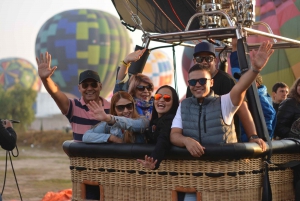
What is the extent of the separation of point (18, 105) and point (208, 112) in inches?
1392

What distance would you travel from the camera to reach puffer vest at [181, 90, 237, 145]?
2.71 m

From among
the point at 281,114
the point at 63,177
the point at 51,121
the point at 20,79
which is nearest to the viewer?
the point at 281,114

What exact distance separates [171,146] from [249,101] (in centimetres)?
42

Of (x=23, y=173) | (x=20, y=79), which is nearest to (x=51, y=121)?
(x=20, y=79)

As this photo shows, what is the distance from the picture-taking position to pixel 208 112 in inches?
108

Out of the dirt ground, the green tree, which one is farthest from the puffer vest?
the green tree

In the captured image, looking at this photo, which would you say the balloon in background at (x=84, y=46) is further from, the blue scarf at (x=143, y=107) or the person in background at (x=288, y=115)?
the blue scarf at (x=143, y=107)

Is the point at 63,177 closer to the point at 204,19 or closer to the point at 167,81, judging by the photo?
the point at 204,19

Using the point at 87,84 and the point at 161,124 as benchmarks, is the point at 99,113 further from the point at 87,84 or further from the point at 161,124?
the point at 87,84

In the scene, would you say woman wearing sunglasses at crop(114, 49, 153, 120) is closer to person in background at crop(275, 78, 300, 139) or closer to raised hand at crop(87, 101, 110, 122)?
raised hand at crop(87, 101, 110, 122)

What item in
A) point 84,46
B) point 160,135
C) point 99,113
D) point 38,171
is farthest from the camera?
point 84,46

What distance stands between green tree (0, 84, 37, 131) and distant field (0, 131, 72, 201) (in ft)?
35.6

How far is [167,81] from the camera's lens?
32406 mm

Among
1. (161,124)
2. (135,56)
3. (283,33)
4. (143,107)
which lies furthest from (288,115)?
(283,33)
